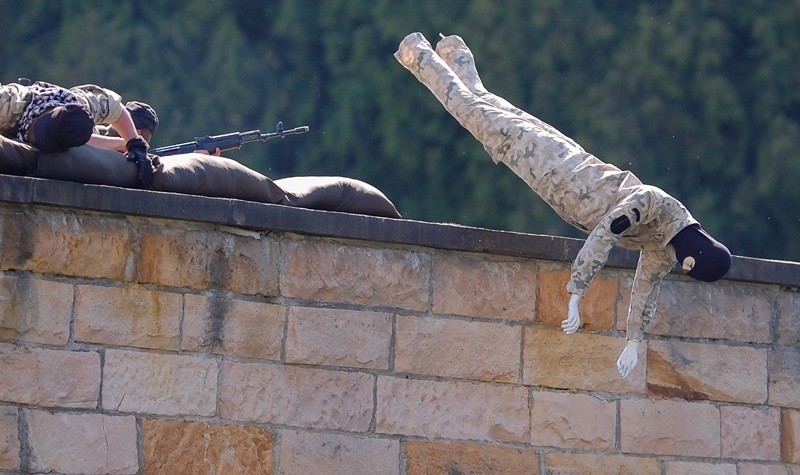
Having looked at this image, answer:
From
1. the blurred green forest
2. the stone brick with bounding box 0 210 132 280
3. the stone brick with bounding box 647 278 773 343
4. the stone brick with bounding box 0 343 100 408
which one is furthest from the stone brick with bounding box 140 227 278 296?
the blurred green forest

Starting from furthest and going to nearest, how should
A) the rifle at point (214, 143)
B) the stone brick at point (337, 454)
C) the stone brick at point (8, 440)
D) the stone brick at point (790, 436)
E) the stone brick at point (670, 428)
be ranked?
1. the rifle at point (214, 143)
2. the stone brick at point (790, 436)
3. the stone brick at point (670, 428)
4. the stone brick at point (337, 454)
5. the stone brick at point (8, 440)

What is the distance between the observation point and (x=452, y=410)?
6414mm

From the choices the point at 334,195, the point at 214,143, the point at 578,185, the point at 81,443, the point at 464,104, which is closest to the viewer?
the point at 81,443

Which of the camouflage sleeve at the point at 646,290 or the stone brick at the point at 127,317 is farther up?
the camouflage sleeve at the point at 646,290

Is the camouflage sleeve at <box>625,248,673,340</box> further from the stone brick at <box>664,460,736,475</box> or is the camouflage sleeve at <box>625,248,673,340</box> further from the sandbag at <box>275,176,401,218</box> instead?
the sandbag at <box>275,176,401,218</box>

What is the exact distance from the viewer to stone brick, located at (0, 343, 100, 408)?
5676 millimetres

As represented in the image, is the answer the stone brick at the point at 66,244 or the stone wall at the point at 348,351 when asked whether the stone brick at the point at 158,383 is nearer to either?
the stone wall at the point at 348,351

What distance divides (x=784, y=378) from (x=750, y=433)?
0.36m

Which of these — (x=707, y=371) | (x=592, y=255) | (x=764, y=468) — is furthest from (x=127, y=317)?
(x=764, y=468)

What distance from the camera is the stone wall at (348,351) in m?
5.76

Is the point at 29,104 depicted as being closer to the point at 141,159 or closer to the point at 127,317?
the point at 141,159

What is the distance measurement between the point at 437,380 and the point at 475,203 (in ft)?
33.7

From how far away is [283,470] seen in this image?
6102mm

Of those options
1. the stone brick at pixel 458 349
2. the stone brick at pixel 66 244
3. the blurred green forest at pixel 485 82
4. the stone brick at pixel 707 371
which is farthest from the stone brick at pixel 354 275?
the blurred green forest at pixel 485 82
